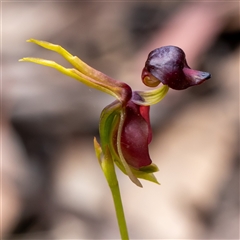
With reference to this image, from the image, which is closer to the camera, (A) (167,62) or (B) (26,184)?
(A) (167,62)

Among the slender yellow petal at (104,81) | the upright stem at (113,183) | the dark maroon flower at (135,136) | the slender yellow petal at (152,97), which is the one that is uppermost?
the slender yellow petal at (104,81)

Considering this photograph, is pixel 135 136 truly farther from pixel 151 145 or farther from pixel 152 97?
pixel 151 145

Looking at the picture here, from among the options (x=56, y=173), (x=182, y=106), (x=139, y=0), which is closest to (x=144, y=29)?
(x=139, y=0)

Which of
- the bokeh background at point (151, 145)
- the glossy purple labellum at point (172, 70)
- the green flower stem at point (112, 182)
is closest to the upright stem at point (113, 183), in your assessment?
the green flower stem at point (112, 182)

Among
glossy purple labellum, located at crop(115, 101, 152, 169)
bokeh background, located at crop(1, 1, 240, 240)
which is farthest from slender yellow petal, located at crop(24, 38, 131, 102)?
bokeh background, located at crop(1, 1, 240, 240)

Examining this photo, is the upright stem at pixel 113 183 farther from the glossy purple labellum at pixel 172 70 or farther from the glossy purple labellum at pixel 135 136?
the glossy purple labellum at pixel 172 70

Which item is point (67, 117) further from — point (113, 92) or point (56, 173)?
point (113, 92)

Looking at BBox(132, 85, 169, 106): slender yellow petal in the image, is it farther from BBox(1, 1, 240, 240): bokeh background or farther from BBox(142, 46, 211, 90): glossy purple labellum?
BBox(1, 1, 240, 240): bokeh background

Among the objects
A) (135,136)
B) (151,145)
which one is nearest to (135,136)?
(135,136)
